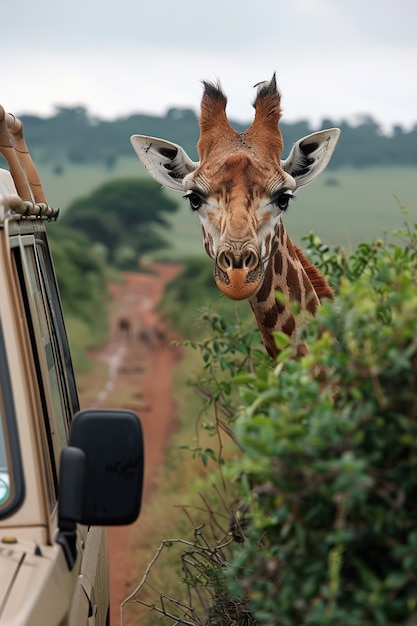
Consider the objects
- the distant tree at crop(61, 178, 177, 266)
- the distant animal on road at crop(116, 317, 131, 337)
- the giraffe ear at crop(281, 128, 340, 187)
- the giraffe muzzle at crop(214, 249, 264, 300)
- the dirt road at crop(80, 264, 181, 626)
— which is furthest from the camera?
the distant tree at crop(61, 178, 177, 266)

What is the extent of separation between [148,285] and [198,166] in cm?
4896

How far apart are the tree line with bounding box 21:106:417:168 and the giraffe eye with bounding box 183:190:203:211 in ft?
201

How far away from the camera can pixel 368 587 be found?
7.78 feet

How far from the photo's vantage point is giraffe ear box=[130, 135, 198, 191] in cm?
586

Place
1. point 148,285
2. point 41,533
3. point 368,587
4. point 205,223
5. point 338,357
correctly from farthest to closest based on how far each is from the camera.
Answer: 1. point 148,285
2. point 205,223
3. point 41,533
4. point 338,357
5. point 368,587

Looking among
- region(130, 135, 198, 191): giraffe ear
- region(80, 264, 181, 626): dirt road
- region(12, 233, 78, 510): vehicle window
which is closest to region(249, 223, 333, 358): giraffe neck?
region(130, 135, 198, 191): giraffe ear

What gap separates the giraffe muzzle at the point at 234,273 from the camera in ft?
16.2

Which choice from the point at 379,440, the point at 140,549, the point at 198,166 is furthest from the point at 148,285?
the point at 379,440

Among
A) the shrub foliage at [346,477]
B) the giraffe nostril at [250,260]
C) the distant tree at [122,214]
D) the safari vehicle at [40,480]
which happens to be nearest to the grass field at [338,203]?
the distant tree at [122,214]

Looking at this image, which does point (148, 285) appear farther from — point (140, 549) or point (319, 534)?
point (319, 534)

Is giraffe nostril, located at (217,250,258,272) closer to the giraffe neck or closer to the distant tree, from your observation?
the giraffe neck

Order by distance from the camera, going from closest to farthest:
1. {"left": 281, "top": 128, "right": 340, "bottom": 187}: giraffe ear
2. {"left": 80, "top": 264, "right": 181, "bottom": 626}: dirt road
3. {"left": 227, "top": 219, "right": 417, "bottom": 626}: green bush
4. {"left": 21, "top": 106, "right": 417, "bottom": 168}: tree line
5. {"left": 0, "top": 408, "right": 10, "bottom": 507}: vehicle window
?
1. {"left": 227, "top": 219, "right": 417, "bottom": 626}: green bush
2. {"left": 0, "top": 408, "right": 10, "bottom": 507}: vehicle window
3. {"left": 281, "top": 128, "right": 340, "bottom": 187}: giraffe ear
4. {"left": 80, "top": 264, "right": 181, "bottom": 626}: dirt road
5. {"left": 21, "top": 106, "right": 417, "bottom": 168}: tree line

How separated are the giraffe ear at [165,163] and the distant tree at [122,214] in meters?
45.1

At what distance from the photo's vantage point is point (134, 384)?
90.4 feet
